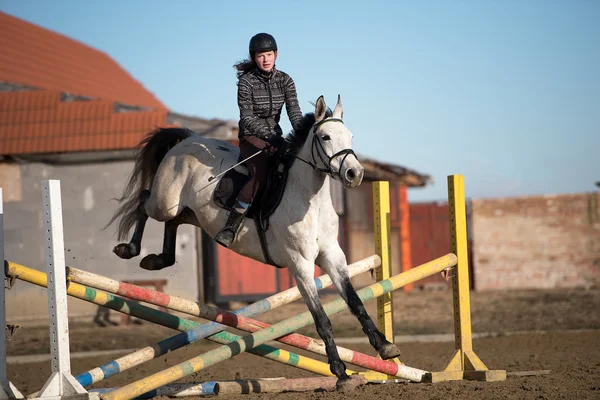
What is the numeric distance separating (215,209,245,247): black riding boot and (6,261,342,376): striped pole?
649 millimetres

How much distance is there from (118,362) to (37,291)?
10086 millimetres

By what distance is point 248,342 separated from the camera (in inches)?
207

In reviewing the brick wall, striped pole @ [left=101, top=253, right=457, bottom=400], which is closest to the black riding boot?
striped pole @ [left=101, top=253, right=457, bottom=400]

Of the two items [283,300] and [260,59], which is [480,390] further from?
[260,59]

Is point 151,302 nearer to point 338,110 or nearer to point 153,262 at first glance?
point 153,262

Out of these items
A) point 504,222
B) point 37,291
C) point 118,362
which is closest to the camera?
point 118,362

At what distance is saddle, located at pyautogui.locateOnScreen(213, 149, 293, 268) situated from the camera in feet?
18.3

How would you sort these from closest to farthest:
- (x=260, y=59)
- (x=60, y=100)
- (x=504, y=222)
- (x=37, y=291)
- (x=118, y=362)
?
(x=118, y=362), (x=260, y=59), (x=37, y=291), (x=60, y=100), (x=504, y=222)

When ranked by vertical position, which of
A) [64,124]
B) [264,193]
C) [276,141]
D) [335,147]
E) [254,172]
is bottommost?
[264,193]

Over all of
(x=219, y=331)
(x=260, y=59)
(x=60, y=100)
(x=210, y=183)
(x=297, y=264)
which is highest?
(x=60, y=100)

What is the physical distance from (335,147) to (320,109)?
Answer: 14.8 inches

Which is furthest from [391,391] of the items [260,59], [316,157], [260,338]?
[260,59]

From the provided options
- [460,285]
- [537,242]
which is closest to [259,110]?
[460,285]

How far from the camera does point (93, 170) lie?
1516 cm
